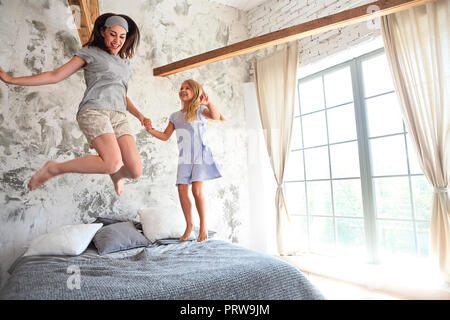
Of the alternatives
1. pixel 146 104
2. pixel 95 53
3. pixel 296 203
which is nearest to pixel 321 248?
pixel 296 203

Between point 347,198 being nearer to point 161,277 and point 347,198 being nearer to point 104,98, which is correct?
point 161,277

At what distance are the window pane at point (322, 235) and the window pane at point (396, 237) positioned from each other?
53 centimetres

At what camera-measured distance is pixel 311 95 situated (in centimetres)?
362

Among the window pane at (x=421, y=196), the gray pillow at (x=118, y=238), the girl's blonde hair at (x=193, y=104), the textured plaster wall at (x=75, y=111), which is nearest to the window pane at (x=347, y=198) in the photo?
the window pane at (x=421, y=196)

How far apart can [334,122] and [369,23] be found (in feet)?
3.44

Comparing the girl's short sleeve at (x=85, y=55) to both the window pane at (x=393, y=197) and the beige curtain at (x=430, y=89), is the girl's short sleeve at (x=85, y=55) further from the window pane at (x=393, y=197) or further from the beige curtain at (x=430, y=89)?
the window pane at (x=393, y=197)

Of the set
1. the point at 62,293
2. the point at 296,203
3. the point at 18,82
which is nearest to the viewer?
the point at 18,82

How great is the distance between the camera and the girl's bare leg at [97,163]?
1.13 meters

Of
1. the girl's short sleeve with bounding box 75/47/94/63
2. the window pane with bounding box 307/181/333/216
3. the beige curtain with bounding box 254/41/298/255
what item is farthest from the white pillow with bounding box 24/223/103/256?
the window pane with bounding box 307/181/333/216

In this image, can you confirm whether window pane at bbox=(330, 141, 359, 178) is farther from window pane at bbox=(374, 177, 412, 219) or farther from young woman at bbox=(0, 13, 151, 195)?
young woman at bbox=(0, 13, 151, 195)

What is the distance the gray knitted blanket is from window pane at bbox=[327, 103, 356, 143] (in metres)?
1.87

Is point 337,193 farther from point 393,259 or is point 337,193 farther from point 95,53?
point 95,53

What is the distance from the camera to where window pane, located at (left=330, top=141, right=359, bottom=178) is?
321cm

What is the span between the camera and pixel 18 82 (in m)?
1.14
